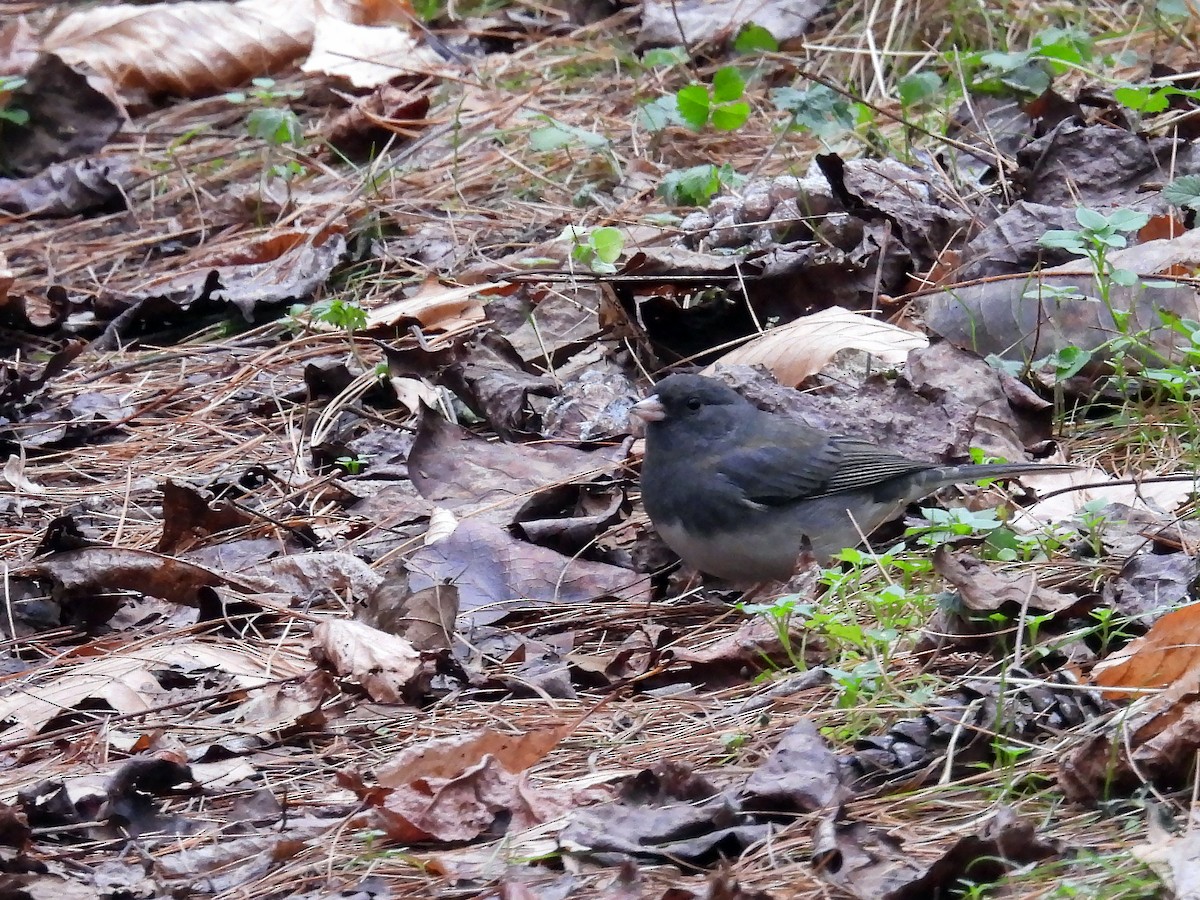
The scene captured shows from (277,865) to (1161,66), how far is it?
4271 mm

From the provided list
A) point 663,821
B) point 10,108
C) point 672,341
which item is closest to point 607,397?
point 672,341

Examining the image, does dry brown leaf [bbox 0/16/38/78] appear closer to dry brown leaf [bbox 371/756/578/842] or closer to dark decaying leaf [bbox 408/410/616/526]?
dark decaying leaf [bbox 408/410/616/526]

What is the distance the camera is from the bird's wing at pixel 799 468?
3.67 metres

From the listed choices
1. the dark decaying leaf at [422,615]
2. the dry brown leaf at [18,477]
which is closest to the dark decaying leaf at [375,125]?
the dry brown leaf at [18,477]

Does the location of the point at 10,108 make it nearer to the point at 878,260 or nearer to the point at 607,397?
the point at 607,397

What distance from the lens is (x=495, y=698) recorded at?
114 inches

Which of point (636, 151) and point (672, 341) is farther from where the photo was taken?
point (636, 151)

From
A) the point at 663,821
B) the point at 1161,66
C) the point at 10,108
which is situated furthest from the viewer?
the point at 10,108

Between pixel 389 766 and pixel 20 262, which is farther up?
pixel 389 766

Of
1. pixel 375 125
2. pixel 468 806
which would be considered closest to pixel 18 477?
pixel 468 806

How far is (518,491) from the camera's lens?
149 inches

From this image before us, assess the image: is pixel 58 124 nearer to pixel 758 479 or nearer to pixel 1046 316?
pixel 758 479

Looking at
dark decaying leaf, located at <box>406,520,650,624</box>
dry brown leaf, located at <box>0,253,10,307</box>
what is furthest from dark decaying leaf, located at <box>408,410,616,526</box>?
A: dry brown leaf, located at <box>0,253,10,307</box>

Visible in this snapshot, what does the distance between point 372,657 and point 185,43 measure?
4571mm
